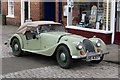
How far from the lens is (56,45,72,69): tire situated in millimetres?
7809

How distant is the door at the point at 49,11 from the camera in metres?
17.4

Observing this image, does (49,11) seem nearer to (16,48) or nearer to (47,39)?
(16,48)

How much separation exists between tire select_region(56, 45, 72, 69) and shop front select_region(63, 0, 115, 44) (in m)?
4.26

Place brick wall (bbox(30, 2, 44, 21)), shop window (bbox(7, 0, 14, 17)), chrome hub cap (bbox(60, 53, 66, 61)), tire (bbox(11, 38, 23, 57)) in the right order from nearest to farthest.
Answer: chrome hub cap (bbox(60, 53, 66, 61)), tire (bbox(11, 38, 23, 57)), brick wall (bbox(30, 2, 44, 21)), shop window (bbox(7, 0, 14, 17))

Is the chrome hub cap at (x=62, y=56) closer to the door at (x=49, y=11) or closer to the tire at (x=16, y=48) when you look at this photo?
the tire at (x=16, y=48)

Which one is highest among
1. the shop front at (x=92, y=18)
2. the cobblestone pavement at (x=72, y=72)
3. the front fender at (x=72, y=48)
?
the shop front at (x=92, y=18)

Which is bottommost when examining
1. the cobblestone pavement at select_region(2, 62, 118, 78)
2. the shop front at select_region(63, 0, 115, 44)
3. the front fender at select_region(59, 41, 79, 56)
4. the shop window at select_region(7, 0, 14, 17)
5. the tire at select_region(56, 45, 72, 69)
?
the cobblestone pavement at select_region(2, 62, 118, 78)

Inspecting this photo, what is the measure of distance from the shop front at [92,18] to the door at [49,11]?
8.82 feet

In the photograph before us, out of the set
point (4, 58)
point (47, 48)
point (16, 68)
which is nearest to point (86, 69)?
point (47, 48)

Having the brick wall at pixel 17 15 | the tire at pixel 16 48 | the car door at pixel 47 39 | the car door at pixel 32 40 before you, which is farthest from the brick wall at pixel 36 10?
the car door at pixel 47 39

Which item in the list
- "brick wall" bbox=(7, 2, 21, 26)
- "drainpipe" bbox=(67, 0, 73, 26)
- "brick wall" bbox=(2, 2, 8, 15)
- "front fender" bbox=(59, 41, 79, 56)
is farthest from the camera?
"brick wall" bbox=(2, 2, 8, 15)

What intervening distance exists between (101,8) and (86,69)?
5300 mm

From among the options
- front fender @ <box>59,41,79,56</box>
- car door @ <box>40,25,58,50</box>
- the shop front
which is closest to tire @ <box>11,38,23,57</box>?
car door @ <box>40,25,58,50</box>

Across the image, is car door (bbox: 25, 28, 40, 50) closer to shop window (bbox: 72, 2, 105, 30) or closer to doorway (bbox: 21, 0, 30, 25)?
shop window (bbox: 72, 2, 105, 30)
